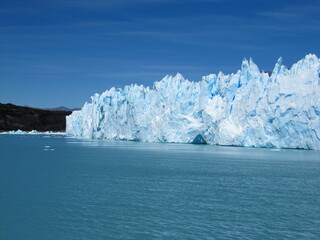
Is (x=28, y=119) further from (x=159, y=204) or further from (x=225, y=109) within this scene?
(x=159, y=204)

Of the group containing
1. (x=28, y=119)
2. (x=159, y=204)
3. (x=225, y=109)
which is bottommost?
(x=159, y=204)

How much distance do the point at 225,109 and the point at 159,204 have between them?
30.0m

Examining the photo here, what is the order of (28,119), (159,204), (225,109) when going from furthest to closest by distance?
1. (28,119)
2. (225,109)
3. (159,204)

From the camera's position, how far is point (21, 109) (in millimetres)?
131875

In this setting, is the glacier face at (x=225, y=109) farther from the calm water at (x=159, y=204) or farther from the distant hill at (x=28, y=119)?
the distant hill at (x=28, y=119)

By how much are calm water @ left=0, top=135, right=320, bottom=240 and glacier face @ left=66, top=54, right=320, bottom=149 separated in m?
13.9

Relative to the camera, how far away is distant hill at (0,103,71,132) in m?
118

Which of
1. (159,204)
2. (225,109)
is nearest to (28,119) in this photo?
(225,109)

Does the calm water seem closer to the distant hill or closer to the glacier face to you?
the glacier face

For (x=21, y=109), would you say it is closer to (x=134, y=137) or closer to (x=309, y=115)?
(x=134, y=137)

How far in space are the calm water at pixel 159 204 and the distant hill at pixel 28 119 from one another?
101690mm

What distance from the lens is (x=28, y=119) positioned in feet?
406

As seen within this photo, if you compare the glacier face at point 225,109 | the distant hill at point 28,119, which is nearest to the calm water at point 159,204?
the glacier face at point 225,109

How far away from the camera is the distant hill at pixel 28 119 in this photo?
388ft
